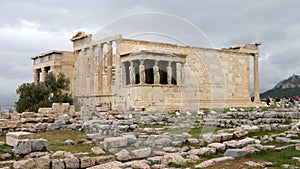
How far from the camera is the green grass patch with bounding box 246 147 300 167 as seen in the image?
→ 5770 mm

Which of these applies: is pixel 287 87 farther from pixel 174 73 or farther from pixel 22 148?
pixel 22 148

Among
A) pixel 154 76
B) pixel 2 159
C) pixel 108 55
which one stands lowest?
pixel 2 159

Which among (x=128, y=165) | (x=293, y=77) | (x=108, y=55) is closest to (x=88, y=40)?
(x=108, y=55)

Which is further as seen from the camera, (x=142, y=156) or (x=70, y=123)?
(x=70, y=123)

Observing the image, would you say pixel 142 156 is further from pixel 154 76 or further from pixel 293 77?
pixel 293 77

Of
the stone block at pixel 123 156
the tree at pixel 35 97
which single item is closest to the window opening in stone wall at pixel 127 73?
the tree at pixel 35 97

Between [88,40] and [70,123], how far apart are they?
16254 mm

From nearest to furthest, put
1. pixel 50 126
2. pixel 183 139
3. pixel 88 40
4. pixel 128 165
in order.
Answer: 1. pixel 128 165
2. pixel 183 139
3. pixel 50 126
4. pixel 88 40

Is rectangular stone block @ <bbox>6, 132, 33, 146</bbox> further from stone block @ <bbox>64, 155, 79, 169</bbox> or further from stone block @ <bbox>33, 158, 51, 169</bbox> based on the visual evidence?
stone block @ <bbox>64, 155, 79, 169</bbox>

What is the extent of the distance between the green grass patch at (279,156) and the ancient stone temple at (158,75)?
41.3ft

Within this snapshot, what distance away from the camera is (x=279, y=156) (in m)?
6.29

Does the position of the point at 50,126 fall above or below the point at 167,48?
below

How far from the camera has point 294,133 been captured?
28.5 ft

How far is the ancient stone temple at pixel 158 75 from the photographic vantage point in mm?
22422
